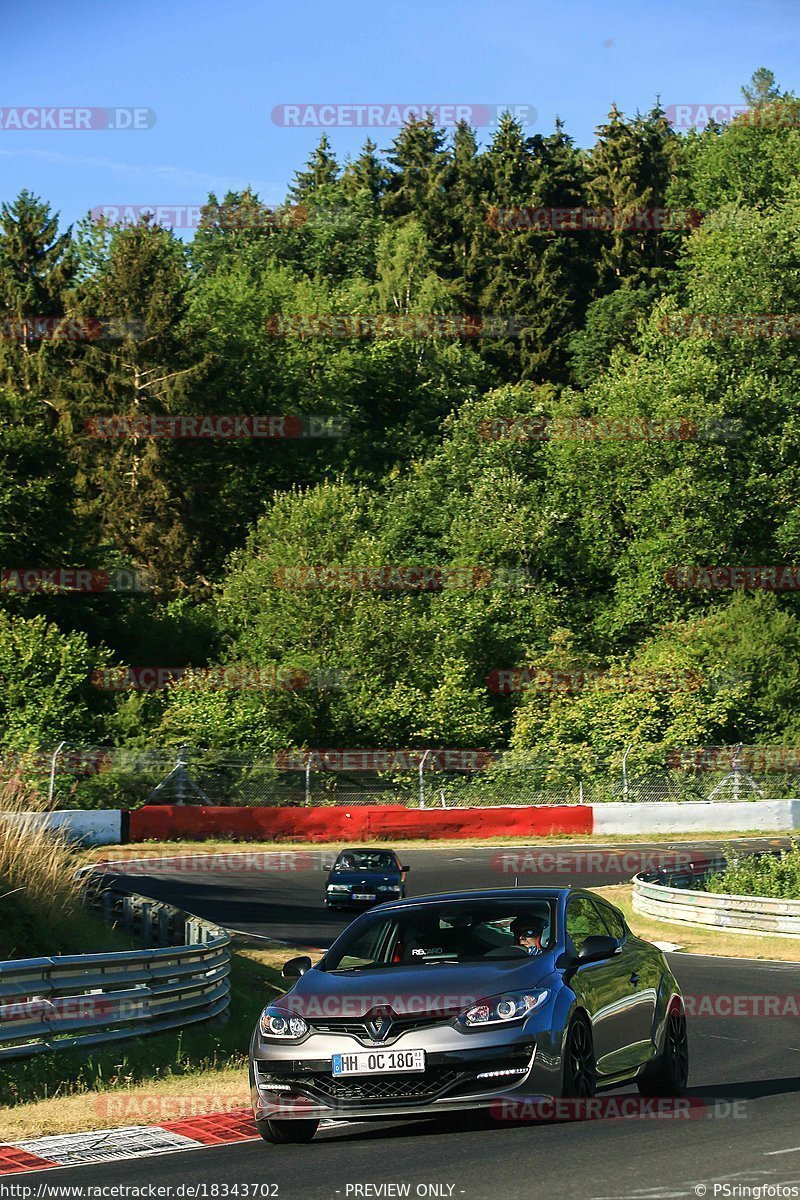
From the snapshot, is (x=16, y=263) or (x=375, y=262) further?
(x=375, y=262)

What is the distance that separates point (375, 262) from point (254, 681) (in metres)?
44.9

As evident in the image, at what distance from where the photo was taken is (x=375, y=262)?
8962cm

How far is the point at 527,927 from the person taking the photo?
10195mm

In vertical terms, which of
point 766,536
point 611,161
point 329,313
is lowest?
point 766,536

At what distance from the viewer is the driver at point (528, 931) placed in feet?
33.0

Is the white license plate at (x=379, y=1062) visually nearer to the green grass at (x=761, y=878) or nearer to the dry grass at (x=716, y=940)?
the dry grass at (x=716, y=940)

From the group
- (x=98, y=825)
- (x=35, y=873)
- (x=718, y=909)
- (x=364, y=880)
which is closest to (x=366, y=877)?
(x=364, y=880)

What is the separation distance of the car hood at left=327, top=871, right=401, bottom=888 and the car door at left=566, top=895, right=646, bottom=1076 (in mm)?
18216

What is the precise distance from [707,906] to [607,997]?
53.2 ft

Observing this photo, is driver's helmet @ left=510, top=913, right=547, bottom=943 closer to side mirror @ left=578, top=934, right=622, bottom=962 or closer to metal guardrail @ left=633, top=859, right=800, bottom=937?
side mirror @ left=578, top=934, right=622, bottom=962

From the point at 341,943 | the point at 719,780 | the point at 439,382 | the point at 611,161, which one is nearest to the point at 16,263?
the point at 439,382

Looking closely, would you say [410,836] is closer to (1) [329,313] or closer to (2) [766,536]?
(2) [766,536]

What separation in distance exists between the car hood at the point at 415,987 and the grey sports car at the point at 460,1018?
10 mm

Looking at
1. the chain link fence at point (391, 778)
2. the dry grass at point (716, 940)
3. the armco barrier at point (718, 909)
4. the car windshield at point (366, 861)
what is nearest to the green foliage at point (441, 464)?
the chain link fence at point (391, 778)
